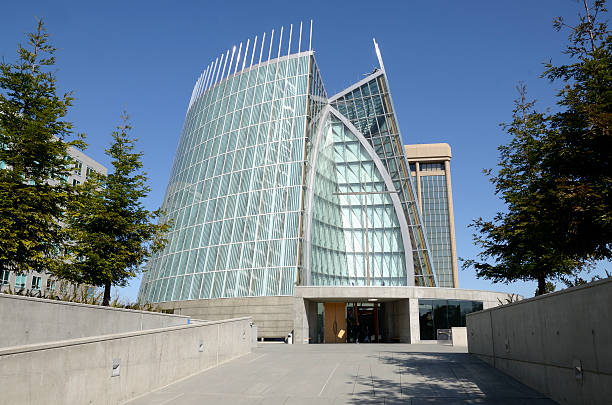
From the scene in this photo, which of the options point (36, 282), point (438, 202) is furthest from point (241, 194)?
point (438, 202)

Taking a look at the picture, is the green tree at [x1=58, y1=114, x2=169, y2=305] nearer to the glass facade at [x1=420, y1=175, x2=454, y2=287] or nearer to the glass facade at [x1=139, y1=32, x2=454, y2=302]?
the glass facade at [x1=139, y1=32, x2=454, y2=302]

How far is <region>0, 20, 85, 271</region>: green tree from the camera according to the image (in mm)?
18094

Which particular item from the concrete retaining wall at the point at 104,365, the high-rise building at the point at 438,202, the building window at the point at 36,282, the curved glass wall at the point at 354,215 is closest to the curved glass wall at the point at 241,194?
the curved glass wall at the point at 354,215

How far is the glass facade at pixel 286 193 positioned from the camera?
42.5 metres

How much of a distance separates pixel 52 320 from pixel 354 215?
1569 inches

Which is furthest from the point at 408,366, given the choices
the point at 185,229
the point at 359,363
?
the point at 185,229

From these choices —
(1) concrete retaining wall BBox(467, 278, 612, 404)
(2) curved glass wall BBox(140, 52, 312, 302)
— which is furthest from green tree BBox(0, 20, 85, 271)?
(2) curved glass wall BBox(140, 52, 312, 302)

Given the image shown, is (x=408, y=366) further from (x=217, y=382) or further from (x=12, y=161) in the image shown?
(x=12, y=161)

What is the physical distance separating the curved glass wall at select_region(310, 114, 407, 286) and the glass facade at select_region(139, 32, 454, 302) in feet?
0.36

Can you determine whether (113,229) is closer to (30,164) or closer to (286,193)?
(30,164)

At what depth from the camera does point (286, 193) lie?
43.7 metres

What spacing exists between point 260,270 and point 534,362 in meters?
30.8

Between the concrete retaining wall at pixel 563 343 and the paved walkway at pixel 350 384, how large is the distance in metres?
0.51

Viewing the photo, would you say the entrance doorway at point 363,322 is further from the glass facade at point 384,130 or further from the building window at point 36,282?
the building window at point 36,282
